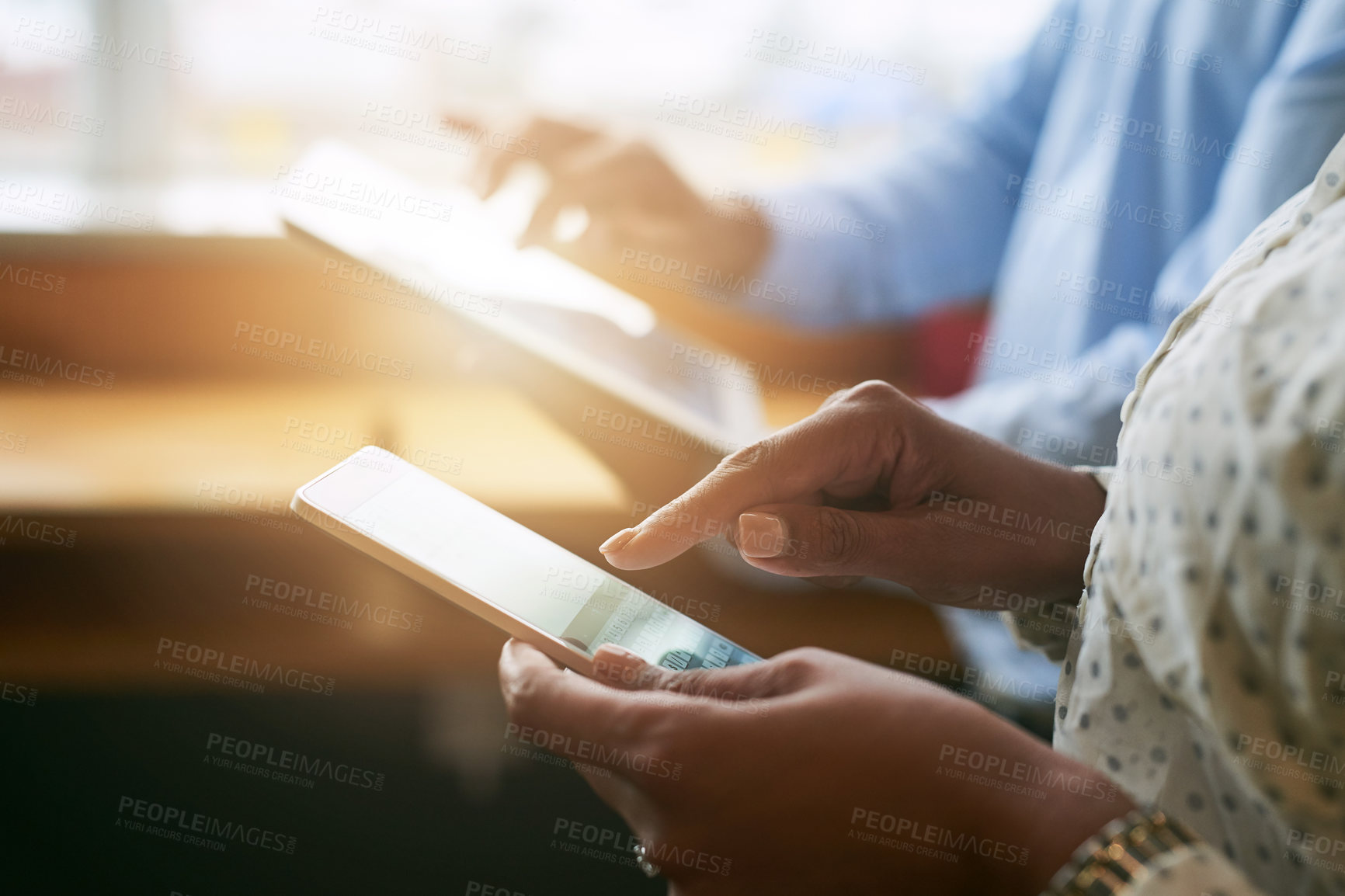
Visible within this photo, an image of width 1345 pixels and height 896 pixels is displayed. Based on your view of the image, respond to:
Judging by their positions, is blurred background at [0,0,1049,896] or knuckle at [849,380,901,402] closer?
knuckle at [849,380,901,402]

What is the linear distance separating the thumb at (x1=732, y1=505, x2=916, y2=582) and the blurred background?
29cm

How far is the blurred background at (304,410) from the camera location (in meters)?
0.82

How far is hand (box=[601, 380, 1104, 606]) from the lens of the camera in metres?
0.46

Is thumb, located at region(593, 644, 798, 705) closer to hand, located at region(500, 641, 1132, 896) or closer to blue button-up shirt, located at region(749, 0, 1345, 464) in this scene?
hand, located at region(500, 641, 1132, 896)

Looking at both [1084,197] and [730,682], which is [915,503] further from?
[1084,197]

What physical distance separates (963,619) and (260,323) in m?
0.95

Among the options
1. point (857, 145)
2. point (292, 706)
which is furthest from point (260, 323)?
point (857, 145)

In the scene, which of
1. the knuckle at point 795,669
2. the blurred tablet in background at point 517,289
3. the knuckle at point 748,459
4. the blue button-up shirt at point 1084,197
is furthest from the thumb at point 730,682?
the blue button-up shirt at point 1084,197

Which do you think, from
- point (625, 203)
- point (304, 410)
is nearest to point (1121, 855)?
point (625, 203)

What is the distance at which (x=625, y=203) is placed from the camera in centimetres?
91

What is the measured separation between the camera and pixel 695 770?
0.35 metres

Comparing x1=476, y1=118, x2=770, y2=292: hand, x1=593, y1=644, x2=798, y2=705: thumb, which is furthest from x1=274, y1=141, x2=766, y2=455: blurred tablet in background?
x1=593, y1=644, x2=798, y2=705: thumb

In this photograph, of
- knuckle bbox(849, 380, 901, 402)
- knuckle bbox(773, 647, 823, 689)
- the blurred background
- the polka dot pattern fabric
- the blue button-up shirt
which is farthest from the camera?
the blurred background

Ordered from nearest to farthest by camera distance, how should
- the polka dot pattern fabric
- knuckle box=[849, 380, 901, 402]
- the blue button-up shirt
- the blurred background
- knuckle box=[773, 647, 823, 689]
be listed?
the polka dot pattern fabric < knuckle box=[773, 647, 823, 689] < knuckle box=[849, 380, 901, 402] < the blue button-up shirt < the blurred background
